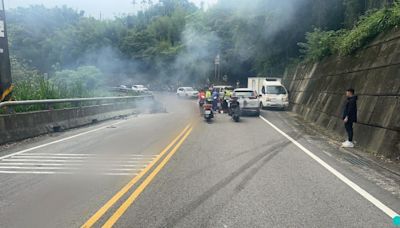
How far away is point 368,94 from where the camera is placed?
13.2m

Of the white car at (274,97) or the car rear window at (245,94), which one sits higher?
the car rear window at (245,94)

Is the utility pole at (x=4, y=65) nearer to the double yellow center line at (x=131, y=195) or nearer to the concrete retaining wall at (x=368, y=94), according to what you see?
the double yellow center line at (x=131, y=195)

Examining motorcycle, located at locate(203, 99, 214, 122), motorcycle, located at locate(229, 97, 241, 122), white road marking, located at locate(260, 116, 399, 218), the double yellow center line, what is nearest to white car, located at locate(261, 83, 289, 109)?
motorcycle, located at locate(229, 97, 241, 122)

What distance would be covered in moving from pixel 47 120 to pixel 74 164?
20.7 ft

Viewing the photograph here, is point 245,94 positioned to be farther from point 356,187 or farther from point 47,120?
point 356,187

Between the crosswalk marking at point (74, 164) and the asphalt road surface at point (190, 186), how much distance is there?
2cm

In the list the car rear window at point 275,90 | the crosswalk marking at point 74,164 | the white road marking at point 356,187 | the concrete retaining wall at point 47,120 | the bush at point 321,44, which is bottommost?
the concrete retaining wall at point 47,120

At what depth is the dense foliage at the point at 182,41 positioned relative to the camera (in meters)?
23.3

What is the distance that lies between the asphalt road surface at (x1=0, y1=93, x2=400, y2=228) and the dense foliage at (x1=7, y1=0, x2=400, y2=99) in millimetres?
6807

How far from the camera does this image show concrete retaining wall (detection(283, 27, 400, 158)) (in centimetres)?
1055

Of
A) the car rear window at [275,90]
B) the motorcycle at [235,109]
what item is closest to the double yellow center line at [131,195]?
the motorcycle at [235,109]

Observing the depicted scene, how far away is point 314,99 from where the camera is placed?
22078 millimetres

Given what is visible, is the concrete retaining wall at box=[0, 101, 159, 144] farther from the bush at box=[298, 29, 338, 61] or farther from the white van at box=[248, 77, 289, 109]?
the bush at box=[298, 29, 338, 61]

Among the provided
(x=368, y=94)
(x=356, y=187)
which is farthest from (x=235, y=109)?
(x=356, y=187)
